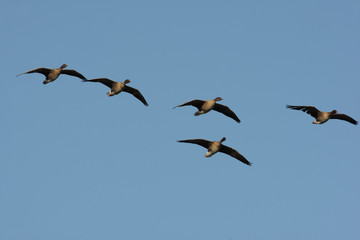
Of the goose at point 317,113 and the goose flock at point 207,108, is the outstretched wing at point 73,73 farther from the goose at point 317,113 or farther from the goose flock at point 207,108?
the goose at point 317,113

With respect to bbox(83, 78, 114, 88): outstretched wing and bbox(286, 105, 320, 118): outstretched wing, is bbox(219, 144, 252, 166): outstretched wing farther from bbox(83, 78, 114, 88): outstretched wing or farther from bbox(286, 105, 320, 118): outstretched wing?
bbox(83, 78, 114, 88): outstretched wing

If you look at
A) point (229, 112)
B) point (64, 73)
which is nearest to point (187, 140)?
point (229, 112)

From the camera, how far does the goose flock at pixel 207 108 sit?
165ft

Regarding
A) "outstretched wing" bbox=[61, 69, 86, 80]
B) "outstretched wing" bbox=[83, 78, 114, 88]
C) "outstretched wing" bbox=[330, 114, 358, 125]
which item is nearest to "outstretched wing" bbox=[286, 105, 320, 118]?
"outstretched wing" bbox=[330, 114, 358, 125]

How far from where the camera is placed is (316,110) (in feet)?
187

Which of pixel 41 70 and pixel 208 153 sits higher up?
pixel 41 70

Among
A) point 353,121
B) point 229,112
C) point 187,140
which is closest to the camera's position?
point 187,140

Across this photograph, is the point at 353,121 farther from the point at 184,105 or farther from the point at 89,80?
the point at 89,80

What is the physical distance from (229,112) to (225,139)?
15.2 feet

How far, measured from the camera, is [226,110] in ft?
178

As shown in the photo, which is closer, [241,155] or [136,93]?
[241,155]

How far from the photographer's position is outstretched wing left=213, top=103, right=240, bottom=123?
54162 millimetres

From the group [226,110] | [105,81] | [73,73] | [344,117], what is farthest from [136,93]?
[344,117]

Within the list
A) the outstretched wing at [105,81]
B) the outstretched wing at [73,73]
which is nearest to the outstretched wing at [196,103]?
the outstretched wing at [105,81]
